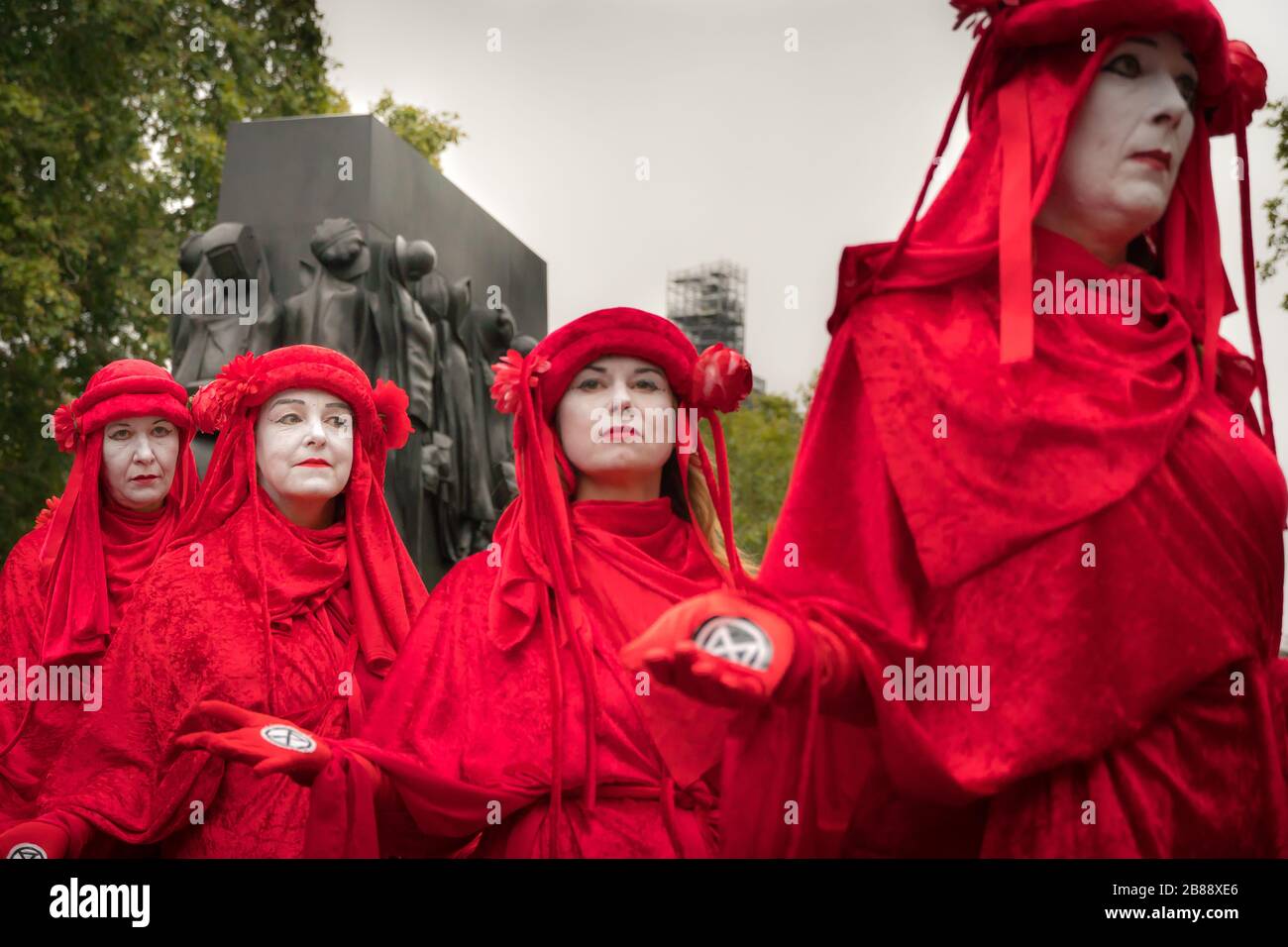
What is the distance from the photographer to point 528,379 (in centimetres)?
362

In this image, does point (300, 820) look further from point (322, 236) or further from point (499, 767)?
point (322, 236)

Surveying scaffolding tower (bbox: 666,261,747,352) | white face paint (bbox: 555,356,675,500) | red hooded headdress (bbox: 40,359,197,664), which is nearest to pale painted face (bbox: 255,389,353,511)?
red hooded headdress (bbox: 40,359,197,664)

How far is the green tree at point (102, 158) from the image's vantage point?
7.92m

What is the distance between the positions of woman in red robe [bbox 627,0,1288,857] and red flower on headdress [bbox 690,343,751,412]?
96 cm

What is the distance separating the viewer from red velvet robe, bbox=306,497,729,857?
10.3ft

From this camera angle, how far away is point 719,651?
2166mm

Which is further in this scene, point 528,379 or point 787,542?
point 528,379

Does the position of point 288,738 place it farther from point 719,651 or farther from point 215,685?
point 719,651

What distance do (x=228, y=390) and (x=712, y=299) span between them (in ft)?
4.10

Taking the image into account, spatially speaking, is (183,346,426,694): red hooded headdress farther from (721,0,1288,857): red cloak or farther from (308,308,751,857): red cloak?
(721,0,1288,857): red cloak

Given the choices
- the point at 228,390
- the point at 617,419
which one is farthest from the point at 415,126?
the point at 617,419
